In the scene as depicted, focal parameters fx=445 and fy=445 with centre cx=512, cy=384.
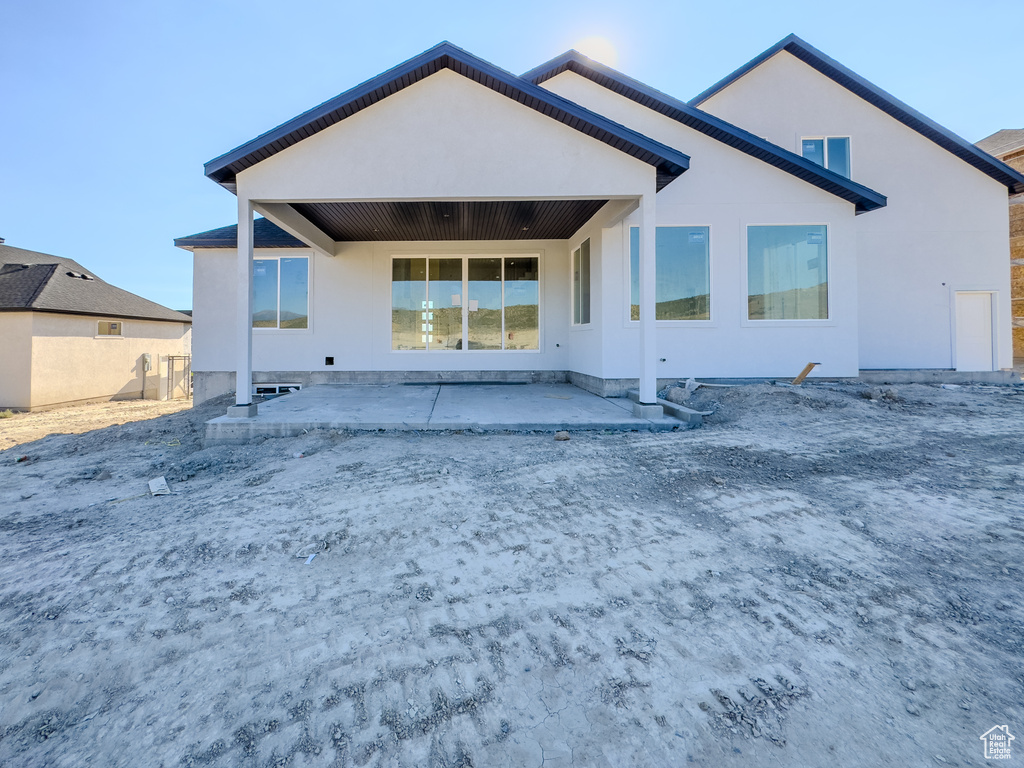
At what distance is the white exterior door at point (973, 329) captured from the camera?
9641 mm

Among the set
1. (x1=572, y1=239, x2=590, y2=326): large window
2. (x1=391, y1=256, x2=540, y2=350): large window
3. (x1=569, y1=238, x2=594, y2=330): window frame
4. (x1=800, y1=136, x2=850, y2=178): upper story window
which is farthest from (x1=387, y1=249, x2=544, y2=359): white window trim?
(x1=800, y1=136, x2=850, y2=178): upper story window

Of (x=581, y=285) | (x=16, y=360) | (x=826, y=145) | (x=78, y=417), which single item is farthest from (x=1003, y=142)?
(x=16, y=360)

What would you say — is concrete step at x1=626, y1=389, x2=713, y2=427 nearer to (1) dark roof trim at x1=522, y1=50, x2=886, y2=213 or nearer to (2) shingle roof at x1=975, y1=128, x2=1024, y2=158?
(1) dark roof trim at x1=522, y1=50, x2=886, y2=213

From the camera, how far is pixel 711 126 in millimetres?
8148

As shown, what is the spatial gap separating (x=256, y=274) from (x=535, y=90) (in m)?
7.22

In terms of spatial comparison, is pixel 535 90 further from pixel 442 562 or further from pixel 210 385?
pixel 210 385

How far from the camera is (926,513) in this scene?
10.0 feet

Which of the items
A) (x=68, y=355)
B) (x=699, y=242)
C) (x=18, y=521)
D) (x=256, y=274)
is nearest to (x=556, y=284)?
(x=699, y=242)

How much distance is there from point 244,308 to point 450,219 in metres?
3.93

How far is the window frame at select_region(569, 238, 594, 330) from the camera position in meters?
8.42

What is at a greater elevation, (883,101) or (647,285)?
(883,101)

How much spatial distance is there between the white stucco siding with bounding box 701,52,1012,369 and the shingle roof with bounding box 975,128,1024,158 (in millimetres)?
5787

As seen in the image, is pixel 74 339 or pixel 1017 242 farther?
pixel 74 339

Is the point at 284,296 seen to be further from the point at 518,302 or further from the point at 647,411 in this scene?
the point at 647,411
